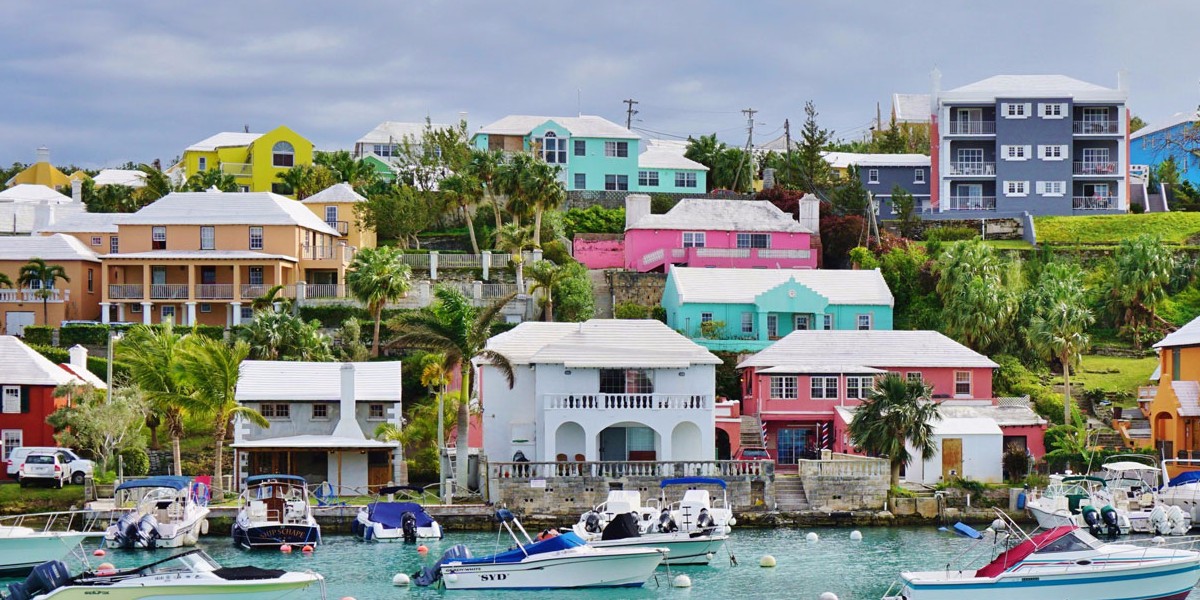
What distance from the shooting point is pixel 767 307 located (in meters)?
73.7

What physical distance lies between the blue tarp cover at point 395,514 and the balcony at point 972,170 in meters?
55.7

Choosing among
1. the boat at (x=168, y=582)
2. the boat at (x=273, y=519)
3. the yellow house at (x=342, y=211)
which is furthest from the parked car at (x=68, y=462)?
the yellow house at (x=342, y=211)

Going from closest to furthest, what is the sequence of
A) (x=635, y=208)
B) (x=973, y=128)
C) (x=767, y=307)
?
(x=767, y=307)
(x=635, y=208)
(x=973, y=128)

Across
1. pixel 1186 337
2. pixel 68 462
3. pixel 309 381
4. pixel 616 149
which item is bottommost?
pixel 68 462

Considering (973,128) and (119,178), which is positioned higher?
(119,178)

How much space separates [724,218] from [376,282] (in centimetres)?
2386

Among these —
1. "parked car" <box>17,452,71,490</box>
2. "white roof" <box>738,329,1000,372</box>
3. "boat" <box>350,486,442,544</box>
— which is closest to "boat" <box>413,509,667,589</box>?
"boat" <box>350,486,442,544</box>

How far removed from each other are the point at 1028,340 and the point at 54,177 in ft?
293

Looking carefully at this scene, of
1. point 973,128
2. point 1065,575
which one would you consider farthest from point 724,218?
point 1065,575

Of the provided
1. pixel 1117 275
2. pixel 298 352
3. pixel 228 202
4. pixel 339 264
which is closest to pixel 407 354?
pixel 298 352

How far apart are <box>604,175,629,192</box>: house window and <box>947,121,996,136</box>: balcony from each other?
20.8m

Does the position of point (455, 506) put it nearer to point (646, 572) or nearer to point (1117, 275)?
point (646, 572)

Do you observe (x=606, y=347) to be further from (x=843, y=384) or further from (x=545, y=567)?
(x=545, y=567)

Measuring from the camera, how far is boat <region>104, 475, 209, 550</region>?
156 feet
